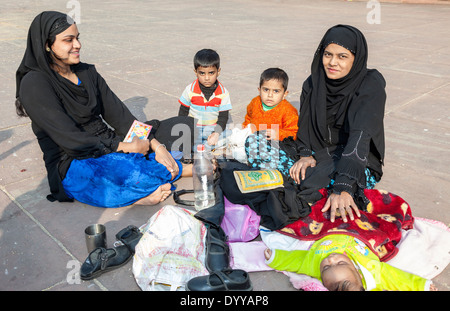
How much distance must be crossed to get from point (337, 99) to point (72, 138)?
2.13 meters

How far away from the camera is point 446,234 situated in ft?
10.0

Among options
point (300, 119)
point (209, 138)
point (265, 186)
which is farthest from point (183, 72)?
point (265, 186)

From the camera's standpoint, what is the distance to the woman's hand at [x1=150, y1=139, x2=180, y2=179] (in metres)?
3.78

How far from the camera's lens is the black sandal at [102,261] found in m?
2.70

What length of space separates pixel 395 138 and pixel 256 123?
1.71 m

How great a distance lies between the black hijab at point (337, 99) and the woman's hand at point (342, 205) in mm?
606

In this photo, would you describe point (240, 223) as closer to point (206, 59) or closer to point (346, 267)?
point (346, 267)

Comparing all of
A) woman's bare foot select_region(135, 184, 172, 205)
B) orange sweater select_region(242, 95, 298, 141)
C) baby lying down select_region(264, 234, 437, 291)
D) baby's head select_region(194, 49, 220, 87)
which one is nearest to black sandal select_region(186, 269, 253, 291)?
baby lying down select_region(264, 234, 437, 291)

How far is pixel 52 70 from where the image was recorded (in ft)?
11.5

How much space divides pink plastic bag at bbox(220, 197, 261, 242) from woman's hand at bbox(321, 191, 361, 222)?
504 mm

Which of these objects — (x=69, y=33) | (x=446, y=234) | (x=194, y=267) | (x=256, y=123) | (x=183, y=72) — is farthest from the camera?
(x=183, y=72)

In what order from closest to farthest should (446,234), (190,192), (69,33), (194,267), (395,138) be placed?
(194,267) → (446,234) → (69,33) → (190,192) → (395,138)

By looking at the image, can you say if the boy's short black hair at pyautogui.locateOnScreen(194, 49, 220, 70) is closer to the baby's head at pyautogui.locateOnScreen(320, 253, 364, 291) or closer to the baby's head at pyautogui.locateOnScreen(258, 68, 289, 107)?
the baby's head at pyautogui.locateOnScreen(258, 68, 289, 107)

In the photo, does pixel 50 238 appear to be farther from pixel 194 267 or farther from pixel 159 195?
pixel 194 267
